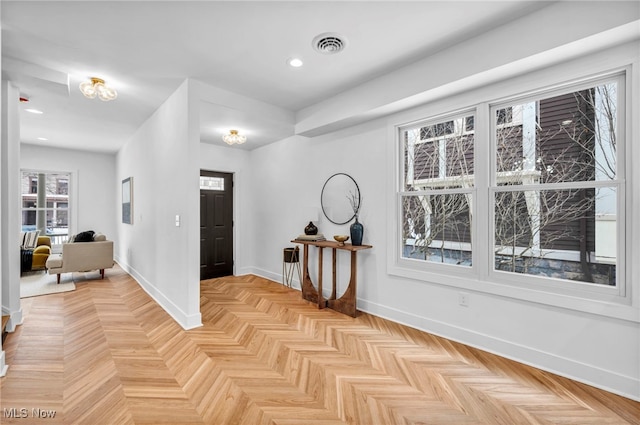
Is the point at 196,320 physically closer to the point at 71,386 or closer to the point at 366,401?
the point at 71,386

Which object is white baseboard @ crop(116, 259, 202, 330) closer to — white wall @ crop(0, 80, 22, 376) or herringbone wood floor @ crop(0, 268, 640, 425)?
herringbone wood floor @ crop(0, 268, 640, 425)

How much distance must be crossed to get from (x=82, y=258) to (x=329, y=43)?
16.9 feet

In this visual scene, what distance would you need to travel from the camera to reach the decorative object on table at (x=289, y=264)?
4383 millimetres

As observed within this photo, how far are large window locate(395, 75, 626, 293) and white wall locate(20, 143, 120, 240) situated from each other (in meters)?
6.71

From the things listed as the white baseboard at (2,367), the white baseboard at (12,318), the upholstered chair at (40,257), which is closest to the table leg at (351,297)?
the white baseboard at (2,367)

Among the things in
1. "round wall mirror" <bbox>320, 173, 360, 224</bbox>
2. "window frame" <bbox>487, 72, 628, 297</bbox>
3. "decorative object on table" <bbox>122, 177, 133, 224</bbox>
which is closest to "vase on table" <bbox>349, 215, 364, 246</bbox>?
"round wall mirror" <bbox>320, 173, 360, 224</bbox>

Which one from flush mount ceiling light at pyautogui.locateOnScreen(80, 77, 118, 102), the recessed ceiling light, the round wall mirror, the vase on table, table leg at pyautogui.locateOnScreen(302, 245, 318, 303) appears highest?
the recessed ceiling light

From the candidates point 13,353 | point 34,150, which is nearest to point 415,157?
point 13,353

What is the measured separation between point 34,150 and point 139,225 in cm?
364

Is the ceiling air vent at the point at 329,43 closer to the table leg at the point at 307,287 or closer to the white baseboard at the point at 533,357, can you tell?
the table leg at the point at 307,287

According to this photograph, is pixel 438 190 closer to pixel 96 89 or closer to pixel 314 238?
pixel 314 238

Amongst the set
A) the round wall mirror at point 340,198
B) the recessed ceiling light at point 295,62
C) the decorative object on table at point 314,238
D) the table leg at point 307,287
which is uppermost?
the recessed ceiling light at point 295,62

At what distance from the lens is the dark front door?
5.09m

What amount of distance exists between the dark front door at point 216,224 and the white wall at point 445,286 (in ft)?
2.73
